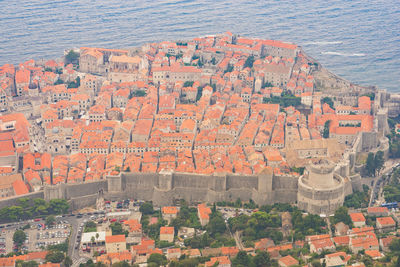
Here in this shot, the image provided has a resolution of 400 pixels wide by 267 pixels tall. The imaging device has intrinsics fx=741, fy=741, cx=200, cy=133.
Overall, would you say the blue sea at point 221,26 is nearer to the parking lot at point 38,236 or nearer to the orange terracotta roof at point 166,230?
the orange terracotta roof at point 166,230

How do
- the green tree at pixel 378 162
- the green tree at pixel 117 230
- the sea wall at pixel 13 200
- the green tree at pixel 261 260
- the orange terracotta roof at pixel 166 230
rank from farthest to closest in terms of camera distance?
the green tree at pixel 378 162
the sea wall at pixel 13 200
the green tree at pixel 117 230
the orange terracotta roof at pixel 166 230
the green tree at pixel 261 260

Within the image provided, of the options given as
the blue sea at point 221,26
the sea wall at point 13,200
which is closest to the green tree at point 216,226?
the sea wall at point 13,200

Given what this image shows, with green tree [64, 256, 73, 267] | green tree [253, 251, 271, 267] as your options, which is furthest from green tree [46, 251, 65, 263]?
green tree [253, 251, 271, 267]

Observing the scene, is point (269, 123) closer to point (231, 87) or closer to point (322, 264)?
point (231, 87)

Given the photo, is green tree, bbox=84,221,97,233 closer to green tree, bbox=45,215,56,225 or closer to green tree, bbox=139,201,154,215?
green tree, bbox=45,215,56,225

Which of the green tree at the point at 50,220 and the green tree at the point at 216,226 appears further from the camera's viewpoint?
the green tree at the point at 50,220
